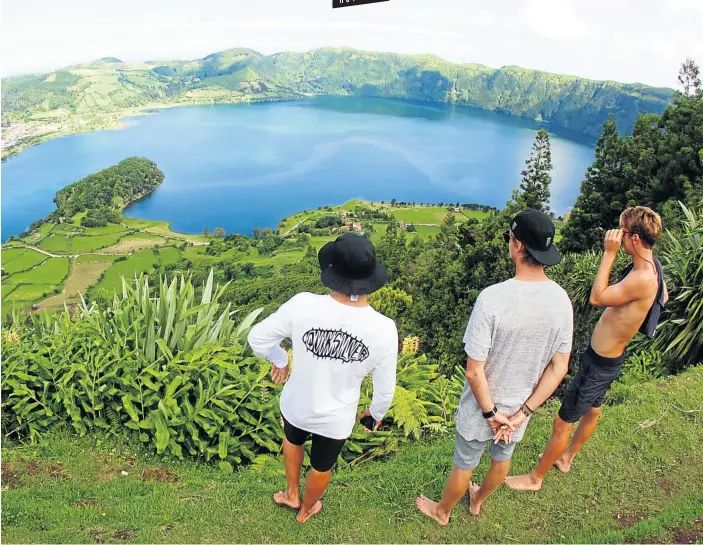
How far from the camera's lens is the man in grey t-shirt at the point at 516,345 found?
172 cm

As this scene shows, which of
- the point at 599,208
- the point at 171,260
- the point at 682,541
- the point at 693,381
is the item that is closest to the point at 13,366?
the point at 682,541

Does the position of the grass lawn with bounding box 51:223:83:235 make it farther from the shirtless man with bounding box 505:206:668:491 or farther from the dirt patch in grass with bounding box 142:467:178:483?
the shirtless man with bounding box 505:206:668:491

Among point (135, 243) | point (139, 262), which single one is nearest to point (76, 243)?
point (135, 243)

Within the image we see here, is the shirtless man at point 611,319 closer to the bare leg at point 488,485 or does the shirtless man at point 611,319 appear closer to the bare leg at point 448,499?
the bare leg at point 488,485

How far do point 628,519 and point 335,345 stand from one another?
5.40ft

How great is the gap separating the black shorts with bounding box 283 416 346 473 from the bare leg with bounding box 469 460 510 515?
64 cm

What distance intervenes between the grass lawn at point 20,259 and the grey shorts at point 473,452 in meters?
55.7

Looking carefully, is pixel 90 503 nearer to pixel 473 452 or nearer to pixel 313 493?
pixel 313 493

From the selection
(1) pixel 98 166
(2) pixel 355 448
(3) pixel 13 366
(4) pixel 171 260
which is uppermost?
(3) pixel 13 366

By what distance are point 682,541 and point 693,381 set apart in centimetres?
158

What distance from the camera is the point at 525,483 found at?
2.44 m

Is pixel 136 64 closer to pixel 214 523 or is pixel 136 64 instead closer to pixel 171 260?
pixel 171 260

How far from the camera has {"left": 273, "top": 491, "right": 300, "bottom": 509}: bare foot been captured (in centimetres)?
221

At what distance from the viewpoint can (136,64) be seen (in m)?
166
